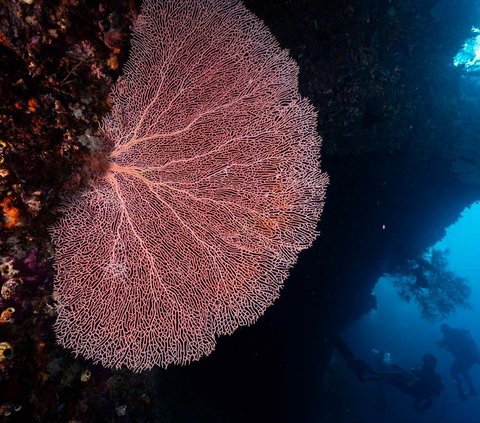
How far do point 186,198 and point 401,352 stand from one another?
3928 cm

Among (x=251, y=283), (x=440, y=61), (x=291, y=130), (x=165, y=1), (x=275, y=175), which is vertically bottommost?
(x=440, y=61)

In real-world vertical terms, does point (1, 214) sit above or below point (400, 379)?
above

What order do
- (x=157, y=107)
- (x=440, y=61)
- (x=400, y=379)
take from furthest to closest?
(x=400, y=379)
(x=440, y=61)
(x=157, y=107)

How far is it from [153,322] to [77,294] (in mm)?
687

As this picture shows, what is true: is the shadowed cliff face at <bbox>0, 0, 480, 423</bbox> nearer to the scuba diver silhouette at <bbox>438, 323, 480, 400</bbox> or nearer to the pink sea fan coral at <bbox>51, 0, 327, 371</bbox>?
the pink sea fan coral at <bbox>51, 0, 327, 371</bbox>

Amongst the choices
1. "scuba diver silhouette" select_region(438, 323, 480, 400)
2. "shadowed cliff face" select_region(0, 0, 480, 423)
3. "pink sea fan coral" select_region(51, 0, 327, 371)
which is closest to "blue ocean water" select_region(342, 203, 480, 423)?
"scuba diver silhouette" select_region(438, 323, 480, 400)

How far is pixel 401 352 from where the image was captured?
3381cm

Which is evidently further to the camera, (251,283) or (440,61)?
(440,61)


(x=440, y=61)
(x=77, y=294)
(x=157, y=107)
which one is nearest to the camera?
(x=77, y=294)


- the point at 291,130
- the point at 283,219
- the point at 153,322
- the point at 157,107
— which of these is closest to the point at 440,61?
the point at 291,130

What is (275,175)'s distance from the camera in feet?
9.77

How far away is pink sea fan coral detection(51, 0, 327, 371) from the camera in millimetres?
2654

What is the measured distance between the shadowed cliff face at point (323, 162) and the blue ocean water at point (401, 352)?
5487 millimetres

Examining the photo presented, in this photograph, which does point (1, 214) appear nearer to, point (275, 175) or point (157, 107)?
point (157, 107)
